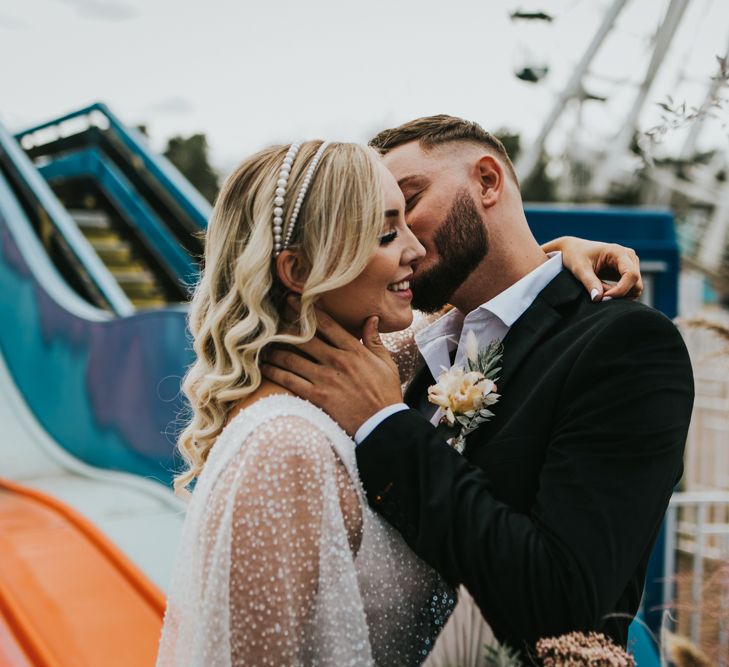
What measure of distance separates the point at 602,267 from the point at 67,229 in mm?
5176

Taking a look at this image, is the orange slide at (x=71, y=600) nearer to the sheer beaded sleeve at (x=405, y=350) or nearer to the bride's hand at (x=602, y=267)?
the sheer beaded sleeve at (x=405, y=350)

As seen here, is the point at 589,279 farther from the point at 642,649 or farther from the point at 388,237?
the point at 642,649

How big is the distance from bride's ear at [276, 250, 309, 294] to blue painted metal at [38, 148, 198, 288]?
3.65 meters

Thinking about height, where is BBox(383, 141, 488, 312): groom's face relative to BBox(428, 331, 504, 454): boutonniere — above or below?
above

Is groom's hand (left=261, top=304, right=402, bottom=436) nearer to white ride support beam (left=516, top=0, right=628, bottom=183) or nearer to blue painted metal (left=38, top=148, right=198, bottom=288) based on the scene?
blue painted metal (left=38, top=148, right=198, bottom=288)

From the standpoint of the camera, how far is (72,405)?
18.1 feet

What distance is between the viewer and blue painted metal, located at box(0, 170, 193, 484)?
4.34 meters

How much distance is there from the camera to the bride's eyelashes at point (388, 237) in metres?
1.72

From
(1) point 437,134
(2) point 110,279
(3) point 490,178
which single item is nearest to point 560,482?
(3) point 490,178

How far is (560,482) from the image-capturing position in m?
1.44

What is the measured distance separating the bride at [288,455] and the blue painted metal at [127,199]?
3.61 metres

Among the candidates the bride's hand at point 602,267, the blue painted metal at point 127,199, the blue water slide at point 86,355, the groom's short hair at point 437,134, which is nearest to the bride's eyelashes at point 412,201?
the groom's short hair at point 437,134

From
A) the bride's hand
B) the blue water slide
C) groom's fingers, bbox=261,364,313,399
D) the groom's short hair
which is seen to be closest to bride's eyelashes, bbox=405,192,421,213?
the groom's short hair

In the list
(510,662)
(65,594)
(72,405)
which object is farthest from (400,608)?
(72,405)
